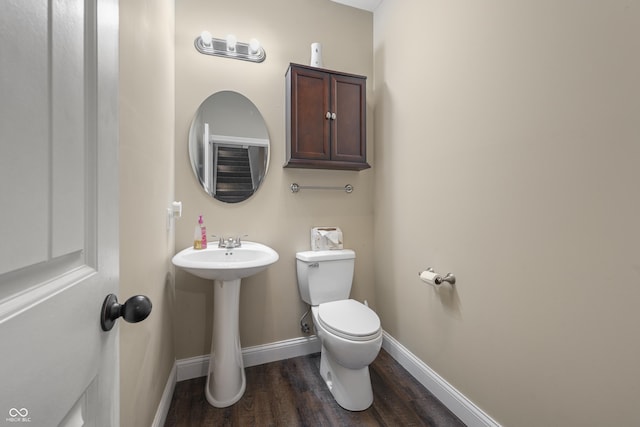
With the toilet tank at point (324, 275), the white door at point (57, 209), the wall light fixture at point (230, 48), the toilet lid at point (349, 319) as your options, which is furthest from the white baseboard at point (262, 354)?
the wall light fixture at point (230, 48)

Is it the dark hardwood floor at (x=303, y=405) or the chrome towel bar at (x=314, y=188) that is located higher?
the chrome towel bar at (x=314, y=188)

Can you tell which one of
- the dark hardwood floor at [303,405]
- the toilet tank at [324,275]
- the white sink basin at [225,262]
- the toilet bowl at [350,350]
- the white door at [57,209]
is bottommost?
the dark hardwood floor at [303,405]

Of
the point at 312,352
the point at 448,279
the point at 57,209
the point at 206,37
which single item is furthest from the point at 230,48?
the point at 312,352

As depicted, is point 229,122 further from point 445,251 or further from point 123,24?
point 445,251

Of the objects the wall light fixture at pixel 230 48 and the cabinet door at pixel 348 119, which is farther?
the cabinet door at pixel 348 119

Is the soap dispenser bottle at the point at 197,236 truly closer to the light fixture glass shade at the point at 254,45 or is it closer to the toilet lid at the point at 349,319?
the toilet lid at the point at 349,319

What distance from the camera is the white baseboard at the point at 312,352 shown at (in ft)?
4.45

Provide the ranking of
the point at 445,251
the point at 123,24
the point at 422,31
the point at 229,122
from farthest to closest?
the point at 229,122
the point at 422,31
the point at 445,251
the point at 123,24

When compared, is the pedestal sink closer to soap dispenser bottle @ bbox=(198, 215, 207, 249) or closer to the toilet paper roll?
soap dispenser bottle @ bbox=(198, 215, 207, 249)

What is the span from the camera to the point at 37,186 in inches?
12.0

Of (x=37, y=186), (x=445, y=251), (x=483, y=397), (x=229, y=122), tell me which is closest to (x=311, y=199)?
(x=229, y=122)

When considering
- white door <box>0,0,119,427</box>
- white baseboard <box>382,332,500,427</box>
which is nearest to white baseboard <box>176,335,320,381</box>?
white baseboard <box>382,332,500,427</box>

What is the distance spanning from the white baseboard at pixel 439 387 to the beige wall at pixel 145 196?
148 centimetres

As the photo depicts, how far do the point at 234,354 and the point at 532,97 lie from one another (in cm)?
196
